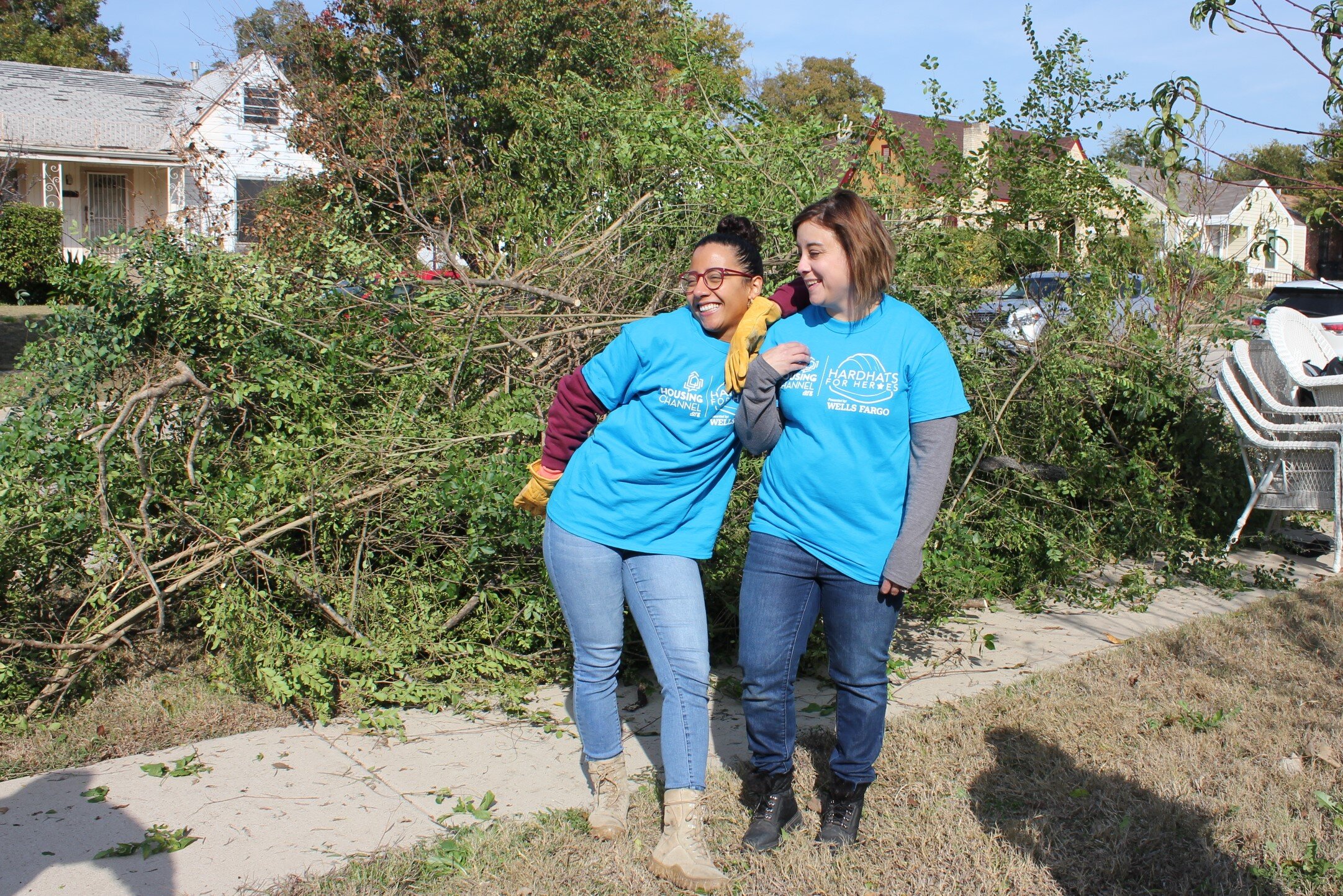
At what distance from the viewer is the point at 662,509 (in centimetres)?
292

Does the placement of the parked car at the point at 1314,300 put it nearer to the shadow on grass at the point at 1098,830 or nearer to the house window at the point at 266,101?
the shadow on grass at the point at 1098,830

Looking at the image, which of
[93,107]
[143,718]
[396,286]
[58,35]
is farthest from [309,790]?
[58,35]

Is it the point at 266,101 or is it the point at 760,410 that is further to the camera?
the point at 266,101

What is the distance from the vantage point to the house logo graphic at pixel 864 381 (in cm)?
283

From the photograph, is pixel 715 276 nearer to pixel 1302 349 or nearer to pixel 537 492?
pixel 537 492

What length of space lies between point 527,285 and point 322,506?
163cm

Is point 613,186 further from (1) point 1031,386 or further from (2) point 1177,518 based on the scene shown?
(2) point 1177,518

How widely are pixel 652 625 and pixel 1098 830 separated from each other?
4.88 feet

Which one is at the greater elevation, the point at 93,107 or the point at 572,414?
the point at 93,107

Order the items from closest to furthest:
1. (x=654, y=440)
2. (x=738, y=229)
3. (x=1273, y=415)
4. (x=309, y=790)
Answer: (x=654, y=440), (x=738, y=229), (x=309, y=790), (x=1273, y=415)

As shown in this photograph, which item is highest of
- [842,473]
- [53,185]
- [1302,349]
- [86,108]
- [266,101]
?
[86,108]

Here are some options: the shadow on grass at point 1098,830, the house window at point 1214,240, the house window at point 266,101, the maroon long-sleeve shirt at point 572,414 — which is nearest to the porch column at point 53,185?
the house window at point 266,101

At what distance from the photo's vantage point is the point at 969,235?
6.05 m

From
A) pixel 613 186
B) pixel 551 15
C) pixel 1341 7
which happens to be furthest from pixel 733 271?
pixel 551 15
